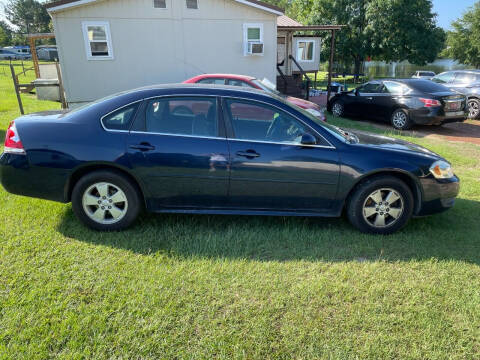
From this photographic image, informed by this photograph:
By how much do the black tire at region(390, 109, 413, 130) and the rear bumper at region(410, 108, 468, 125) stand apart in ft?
0.70

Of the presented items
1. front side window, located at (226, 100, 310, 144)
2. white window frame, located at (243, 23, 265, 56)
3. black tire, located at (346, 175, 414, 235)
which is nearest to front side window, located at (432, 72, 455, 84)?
white window frame, located at (243, 23, 265, 56)

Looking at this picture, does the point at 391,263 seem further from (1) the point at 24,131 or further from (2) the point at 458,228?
(1) the point at 24,131

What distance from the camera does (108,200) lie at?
3.67 metres

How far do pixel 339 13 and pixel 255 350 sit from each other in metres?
40.1

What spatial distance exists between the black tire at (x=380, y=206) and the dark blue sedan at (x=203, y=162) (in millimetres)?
11

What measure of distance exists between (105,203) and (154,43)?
10.0m

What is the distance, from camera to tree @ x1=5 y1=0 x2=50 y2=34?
77.0 meters

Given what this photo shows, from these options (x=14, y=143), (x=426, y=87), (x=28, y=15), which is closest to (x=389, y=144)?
(x=14, y=143)

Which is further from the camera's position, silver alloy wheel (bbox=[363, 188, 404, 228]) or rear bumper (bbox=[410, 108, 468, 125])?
rear bumper (bbox=[410, 108, 468, 125])

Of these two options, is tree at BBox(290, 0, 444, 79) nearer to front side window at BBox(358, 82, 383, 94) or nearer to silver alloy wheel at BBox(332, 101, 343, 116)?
silver alloy wheel at BBox(332, 101, 343, 116)

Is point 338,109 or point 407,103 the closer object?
Answer: point 407,103

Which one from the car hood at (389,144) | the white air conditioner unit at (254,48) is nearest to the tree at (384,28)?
the white air conditioner unit at (254,48)

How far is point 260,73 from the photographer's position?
1369cm

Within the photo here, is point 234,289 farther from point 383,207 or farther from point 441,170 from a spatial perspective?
point 441,170
